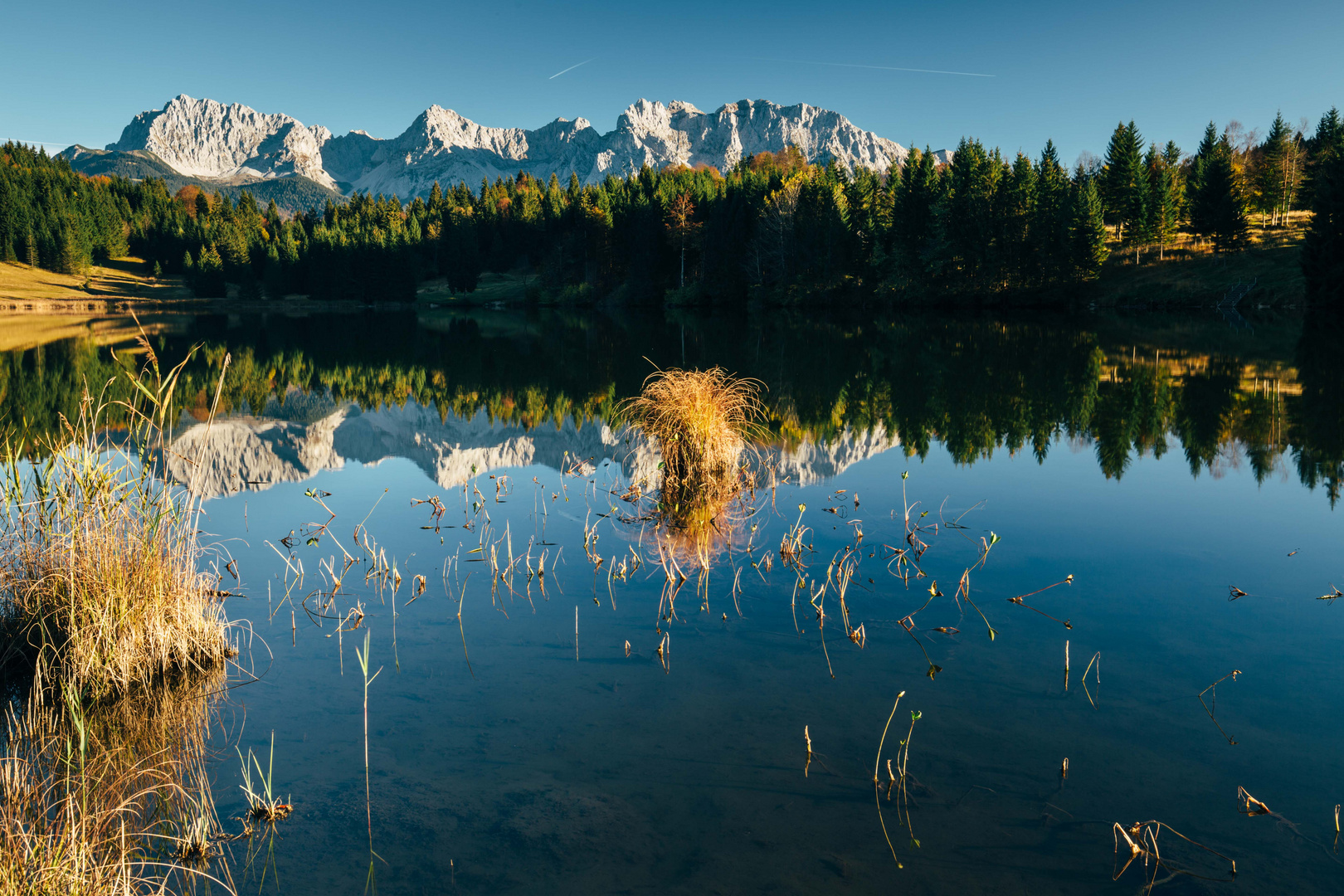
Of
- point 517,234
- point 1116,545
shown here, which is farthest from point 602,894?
point 517,234

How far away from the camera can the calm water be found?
3.82 metres

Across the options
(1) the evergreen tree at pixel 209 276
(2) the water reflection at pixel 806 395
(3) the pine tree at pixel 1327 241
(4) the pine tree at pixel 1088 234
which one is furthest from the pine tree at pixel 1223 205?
(1) the evergreen tree at pixel 209 276

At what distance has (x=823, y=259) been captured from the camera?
2734 inches

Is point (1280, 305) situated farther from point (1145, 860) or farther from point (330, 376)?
point (1145, 860)

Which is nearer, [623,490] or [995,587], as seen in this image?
[995,587]

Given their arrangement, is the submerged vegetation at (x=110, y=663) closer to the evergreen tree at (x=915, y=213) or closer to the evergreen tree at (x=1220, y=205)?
the evergreen tree at (x=915, y=213)

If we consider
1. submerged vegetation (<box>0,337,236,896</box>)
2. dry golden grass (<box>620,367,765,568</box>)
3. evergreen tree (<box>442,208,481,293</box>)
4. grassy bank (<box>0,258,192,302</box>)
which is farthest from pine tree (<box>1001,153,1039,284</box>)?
grassy bank (<box>0,258,192,302</box>)

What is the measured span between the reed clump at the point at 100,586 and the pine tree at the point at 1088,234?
64908 mm

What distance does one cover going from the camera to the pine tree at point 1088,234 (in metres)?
57.3

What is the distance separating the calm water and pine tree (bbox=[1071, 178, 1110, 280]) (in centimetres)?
4939

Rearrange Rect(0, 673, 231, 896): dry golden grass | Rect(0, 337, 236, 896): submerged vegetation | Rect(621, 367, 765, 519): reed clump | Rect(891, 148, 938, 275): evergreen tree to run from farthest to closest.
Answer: Rect(891, 148, 938, 275): evergreen tree, Rect(621, 367, 765, 519): reed clump, Rect(0, 337, 236, 896): submerged vegetation, Rect(0, 673, 231, 896): dry golden grass

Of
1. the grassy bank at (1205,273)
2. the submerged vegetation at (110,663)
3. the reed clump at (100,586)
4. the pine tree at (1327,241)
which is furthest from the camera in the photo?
the grassy bank at (1205,273)

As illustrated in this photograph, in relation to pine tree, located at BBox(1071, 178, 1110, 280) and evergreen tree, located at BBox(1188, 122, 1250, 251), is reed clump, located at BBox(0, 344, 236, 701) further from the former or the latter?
evergreen tree, located at BBox(1188, 122, 1250, 251)

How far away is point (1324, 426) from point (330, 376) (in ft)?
90.8
